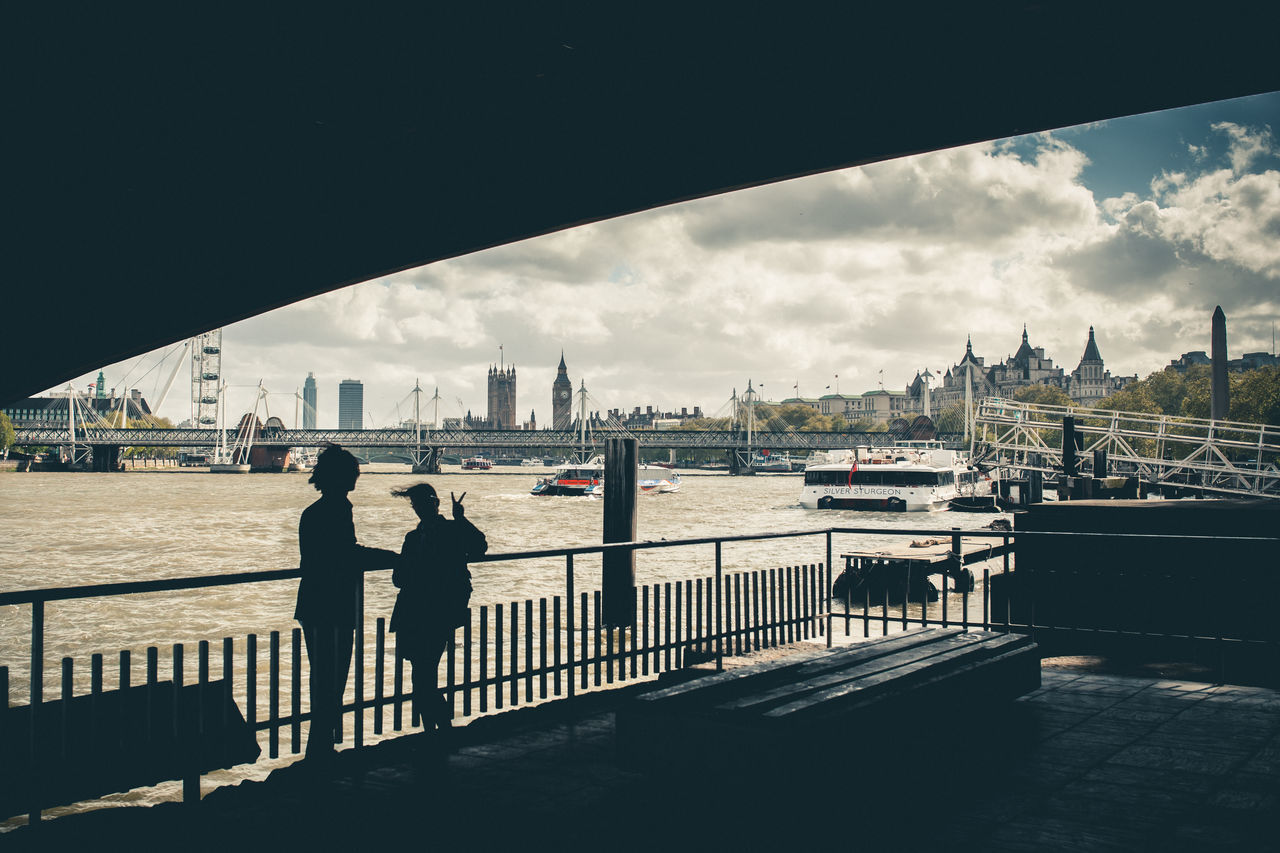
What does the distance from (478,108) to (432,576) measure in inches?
163

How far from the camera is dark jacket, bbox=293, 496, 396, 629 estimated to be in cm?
565

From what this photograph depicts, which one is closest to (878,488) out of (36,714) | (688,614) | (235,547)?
(235,547)

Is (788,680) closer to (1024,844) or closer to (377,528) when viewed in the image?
(1024,844)

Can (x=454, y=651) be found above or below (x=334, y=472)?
below

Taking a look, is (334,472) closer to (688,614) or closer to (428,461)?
(688,614)

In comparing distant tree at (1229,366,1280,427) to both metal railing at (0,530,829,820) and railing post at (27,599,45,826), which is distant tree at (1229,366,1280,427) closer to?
metal railing at (0,530,829,820)

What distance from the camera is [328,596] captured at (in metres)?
5.66

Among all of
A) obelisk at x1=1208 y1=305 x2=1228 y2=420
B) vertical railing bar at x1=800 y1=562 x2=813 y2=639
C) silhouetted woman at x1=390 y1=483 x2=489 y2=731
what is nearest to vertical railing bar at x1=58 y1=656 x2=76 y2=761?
silhouetted woman at x1=390 y1=483 x2=489 y2=731

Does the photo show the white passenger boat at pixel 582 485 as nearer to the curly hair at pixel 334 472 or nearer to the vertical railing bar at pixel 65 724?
the curly hair at pixel 334 472

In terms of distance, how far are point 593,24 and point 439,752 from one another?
16.1 feet

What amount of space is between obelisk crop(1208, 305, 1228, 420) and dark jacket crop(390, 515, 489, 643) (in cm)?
4897

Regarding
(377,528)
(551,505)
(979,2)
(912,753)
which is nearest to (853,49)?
(979,2)

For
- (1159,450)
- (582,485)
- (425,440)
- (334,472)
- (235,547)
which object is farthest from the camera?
(425,440)

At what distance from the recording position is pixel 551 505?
6631cm
